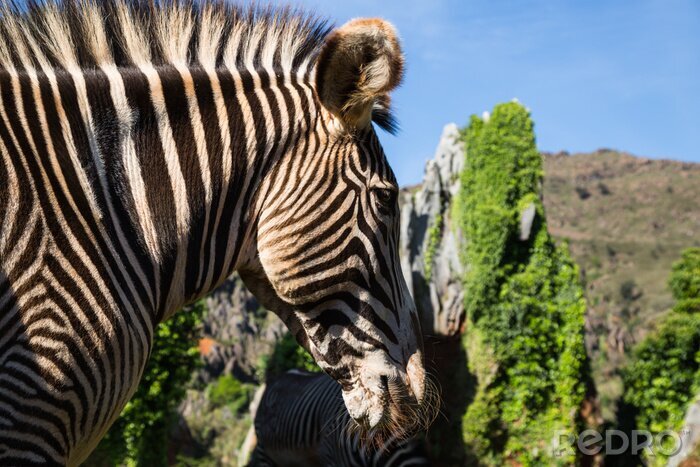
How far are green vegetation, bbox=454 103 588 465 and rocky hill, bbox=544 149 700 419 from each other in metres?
21.8

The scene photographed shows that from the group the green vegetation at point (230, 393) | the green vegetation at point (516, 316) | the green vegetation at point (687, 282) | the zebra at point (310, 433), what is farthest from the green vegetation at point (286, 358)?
the green vegetation at point (230, 393)

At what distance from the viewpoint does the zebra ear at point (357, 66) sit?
2.08m

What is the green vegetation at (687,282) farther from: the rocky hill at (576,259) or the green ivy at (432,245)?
the green ivy at (432,245)

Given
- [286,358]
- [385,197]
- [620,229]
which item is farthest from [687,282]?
[620,229]

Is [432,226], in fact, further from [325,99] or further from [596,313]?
[596,313]

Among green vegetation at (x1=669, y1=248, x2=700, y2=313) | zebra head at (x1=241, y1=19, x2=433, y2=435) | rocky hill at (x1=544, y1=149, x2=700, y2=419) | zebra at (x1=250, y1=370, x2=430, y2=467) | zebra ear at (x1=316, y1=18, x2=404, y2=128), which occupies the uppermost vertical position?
rocky hill at (x1=544, y1=149, x2=700, y2=419)

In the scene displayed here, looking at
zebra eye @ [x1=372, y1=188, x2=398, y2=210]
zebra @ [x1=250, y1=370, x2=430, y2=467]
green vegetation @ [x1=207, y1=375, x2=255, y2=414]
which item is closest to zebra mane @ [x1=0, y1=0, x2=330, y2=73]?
zebra eye @ [x1=372, y1=188, x2=398, y2=210]

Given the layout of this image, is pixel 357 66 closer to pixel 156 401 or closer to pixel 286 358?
pixel 156 401

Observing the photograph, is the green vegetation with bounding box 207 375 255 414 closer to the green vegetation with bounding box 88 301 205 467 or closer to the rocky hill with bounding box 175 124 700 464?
the rocky hill with bounding box 175 124 700 464

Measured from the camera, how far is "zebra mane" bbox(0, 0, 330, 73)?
2062mm

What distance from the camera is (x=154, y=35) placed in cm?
223

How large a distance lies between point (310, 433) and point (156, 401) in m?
3.87

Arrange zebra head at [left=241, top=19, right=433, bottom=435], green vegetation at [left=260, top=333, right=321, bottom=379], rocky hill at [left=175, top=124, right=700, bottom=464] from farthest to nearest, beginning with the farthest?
rocky hill at [left=175, top=124, right=700, bottom=464] < green vegetation at [left=260, top=333, right=321, bottom=379] < zebra head at [left=241, top=19, right=433, bottom=435]

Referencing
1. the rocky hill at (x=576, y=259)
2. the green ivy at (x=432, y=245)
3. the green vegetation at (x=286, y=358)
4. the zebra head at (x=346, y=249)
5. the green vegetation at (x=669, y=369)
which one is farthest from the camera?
the green ivy at (x=432, y=245)
